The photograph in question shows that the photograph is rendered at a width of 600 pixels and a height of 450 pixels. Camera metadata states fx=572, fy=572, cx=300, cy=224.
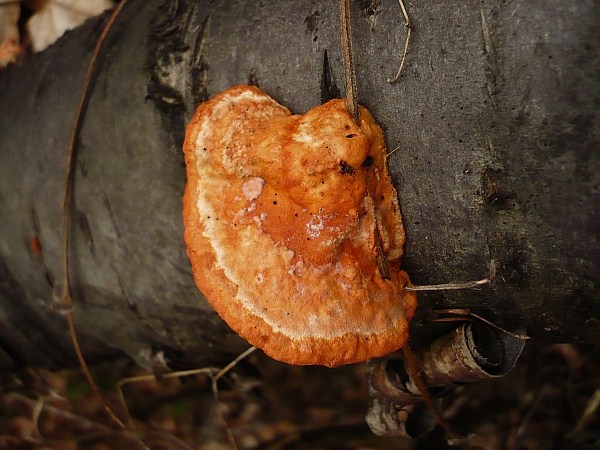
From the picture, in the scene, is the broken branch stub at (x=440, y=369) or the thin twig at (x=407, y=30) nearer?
the thin twig at (x=407, y=30)

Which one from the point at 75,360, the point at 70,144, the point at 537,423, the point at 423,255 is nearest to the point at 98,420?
the point at 75,360

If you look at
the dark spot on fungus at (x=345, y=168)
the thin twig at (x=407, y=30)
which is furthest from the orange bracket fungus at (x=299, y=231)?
the thin twig at (x=407, y=30)

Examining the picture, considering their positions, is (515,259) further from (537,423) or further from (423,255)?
(537,423)

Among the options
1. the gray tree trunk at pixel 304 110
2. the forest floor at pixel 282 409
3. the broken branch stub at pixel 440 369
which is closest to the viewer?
the gray tree trunk at pixel 304 110

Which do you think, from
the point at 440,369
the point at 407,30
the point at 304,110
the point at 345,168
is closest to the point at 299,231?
the point at 345,168

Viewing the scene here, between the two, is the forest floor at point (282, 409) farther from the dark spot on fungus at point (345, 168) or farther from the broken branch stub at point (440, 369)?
the dark spot on fungus at point (345, 168)

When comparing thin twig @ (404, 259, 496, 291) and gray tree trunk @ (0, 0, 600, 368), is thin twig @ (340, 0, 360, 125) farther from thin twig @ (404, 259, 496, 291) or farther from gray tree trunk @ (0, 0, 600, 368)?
thin twig @ (404, 259, 496, 291)

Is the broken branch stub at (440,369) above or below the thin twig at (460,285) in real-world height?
below
